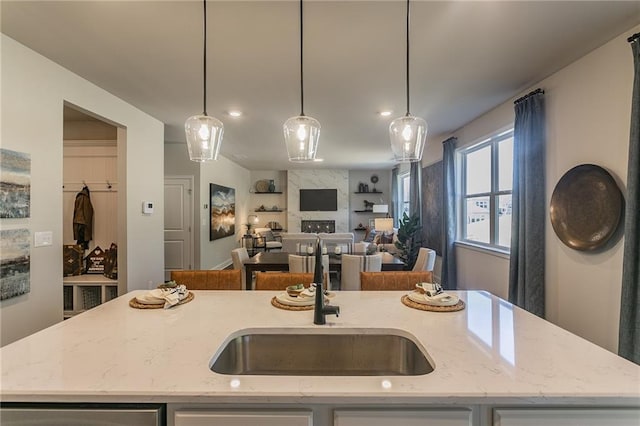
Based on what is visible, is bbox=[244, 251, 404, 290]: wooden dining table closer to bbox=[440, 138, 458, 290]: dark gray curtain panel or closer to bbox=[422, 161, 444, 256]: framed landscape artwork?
bbox=[440, 138, 458, 290]: dark gray curtain panel

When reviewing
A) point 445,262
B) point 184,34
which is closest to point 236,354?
point 184,34

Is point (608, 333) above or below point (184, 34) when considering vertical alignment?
below

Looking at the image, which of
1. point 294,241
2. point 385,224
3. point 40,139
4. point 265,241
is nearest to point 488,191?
point 385,224

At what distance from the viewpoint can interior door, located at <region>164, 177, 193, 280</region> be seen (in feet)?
17.8

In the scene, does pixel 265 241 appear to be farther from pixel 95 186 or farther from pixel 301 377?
pixel 301 377

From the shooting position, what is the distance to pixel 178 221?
546 cm

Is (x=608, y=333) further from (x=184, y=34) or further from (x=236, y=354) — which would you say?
(x=184, y=34)

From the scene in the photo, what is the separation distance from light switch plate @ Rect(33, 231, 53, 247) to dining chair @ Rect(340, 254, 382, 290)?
2.67 m

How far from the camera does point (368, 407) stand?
88 centimetres


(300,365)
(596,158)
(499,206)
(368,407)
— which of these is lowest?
(300,365)

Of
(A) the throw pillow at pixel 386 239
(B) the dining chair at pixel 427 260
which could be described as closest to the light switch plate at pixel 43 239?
(B) the dining chair at pixel 427 260

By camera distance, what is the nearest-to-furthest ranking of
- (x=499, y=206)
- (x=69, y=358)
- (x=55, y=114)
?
(x=69, y=358) < (x=55, y=114) < (x=499, y=206)

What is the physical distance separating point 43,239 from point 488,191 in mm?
4844

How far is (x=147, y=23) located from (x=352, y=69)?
1.56 meters
